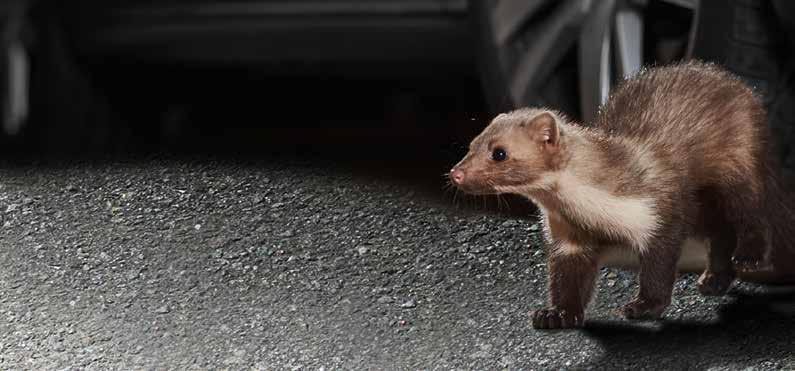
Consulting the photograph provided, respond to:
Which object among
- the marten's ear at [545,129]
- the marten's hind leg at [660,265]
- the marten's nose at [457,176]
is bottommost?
the marten's hind leg at [660,265]

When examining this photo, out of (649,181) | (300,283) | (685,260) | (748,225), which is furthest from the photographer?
(300,283)

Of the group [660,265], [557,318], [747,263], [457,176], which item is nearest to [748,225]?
[747,263]

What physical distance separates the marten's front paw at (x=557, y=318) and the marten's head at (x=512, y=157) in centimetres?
34

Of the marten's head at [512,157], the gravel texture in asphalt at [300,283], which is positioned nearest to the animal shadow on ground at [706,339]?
the gravel texture in asphalt at [300,283]

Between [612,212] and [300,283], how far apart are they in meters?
0.93

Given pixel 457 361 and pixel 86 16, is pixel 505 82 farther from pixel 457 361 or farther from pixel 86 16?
pixel 86 16

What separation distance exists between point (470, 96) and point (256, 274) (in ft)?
5.44

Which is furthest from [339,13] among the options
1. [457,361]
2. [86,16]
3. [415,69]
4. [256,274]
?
[457,361]

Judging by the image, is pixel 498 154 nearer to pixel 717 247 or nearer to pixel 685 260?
pixel 717 247

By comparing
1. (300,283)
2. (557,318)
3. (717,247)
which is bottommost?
(300,283)

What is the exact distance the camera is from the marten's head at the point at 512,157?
2117mm

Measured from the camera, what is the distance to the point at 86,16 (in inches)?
171

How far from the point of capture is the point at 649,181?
221cm

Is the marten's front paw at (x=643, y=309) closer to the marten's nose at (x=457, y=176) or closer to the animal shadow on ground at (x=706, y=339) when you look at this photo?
the animal shadow on ground at (x=706, y=339)
